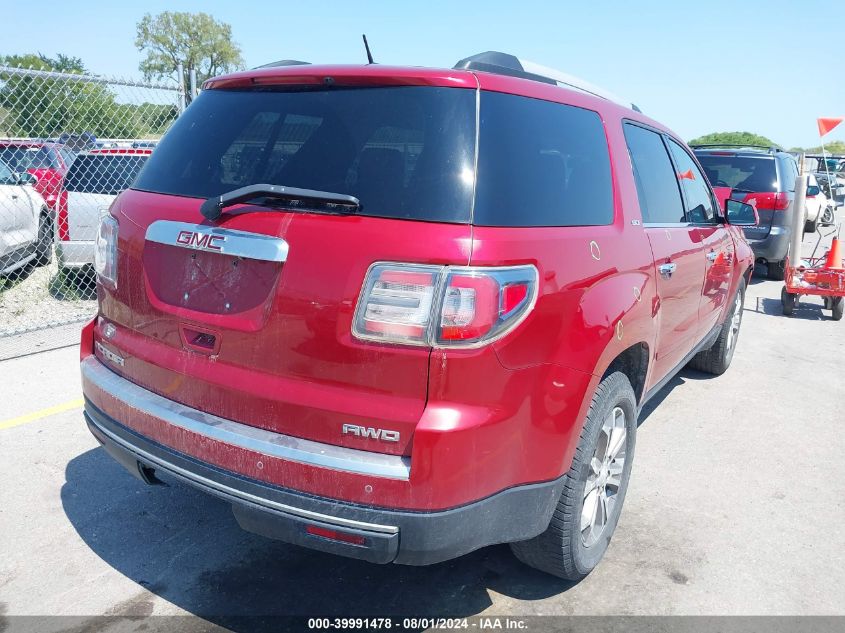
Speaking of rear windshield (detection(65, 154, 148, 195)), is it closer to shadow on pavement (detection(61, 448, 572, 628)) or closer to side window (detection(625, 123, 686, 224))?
shadow on pavement (detection(61, 448, 572, 628))

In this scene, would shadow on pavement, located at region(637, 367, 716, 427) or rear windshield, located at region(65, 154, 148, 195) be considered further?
rear windshield, located at region(65, 154, 148, 195)

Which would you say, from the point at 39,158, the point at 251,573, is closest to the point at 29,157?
the point at 39,158

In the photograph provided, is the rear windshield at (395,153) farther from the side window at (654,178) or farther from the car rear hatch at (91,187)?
the car rear hatch at (91,187)

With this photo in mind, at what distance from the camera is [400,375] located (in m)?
2.15

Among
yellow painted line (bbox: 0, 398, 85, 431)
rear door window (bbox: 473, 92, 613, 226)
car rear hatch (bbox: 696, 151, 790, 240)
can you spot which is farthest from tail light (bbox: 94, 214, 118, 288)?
car rear hatch (bbox: 696, 151, 790, 240)

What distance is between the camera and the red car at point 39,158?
10.2 metres

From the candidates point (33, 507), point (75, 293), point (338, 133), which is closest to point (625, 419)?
point (338, 133)

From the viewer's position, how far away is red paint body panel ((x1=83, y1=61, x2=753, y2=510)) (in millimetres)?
2145

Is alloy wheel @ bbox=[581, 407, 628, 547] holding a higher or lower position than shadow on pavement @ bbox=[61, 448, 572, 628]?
higher

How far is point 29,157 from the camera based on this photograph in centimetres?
1153

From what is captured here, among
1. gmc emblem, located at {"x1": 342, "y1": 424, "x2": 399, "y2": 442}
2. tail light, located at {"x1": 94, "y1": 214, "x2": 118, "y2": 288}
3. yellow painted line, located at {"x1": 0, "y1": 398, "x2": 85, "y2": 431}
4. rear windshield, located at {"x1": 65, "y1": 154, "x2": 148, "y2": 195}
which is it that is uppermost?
tail light, located at {"x1": 94, "y1": 214, "x2": 118, "y2": 288}

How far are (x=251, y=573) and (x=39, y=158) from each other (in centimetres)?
1079

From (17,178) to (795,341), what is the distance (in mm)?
9209

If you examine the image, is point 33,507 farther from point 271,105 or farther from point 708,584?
point 708,584
